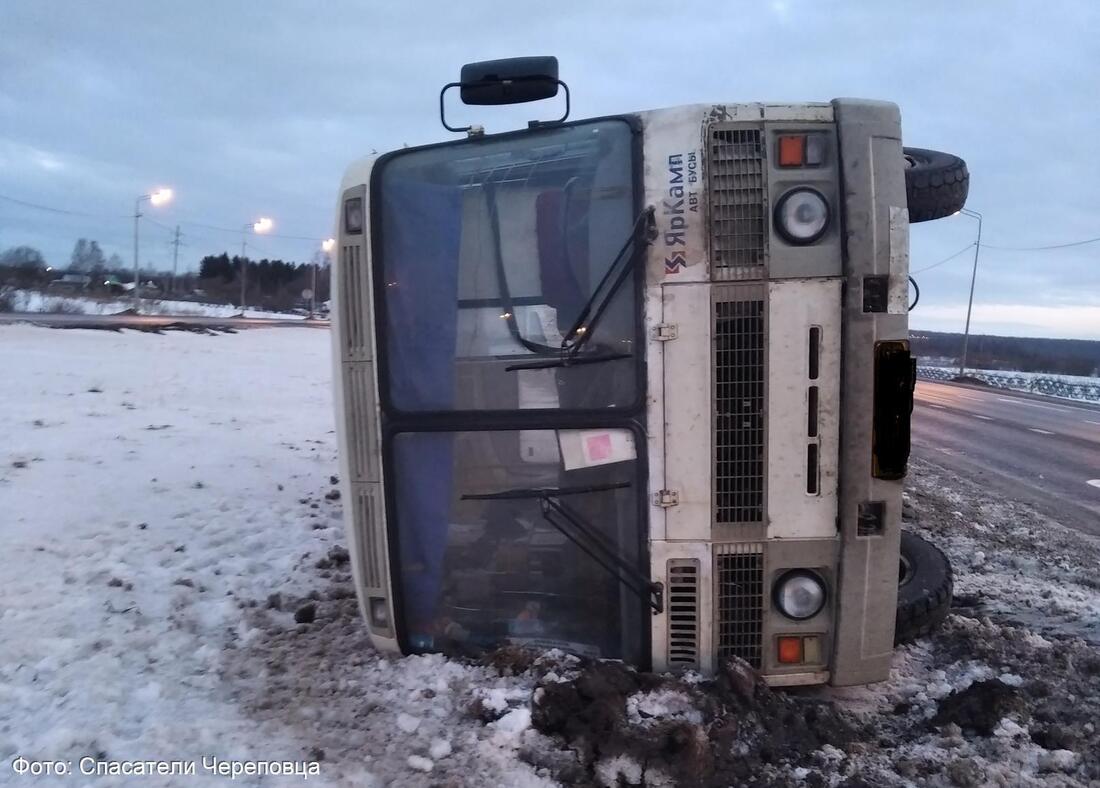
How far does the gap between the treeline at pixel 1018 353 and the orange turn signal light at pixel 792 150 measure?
59.5 metres

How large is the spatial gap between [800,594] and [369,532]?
1.74m

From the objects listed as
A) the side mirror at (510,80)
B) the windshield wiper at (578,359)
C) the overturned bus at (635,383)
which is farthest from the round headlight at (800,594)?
the side mirror at (510,80)

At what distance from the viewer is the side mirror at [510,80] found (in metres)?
3.47

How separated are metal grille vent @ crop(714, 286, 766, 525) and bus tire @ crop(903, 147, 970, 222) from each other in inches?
71.6

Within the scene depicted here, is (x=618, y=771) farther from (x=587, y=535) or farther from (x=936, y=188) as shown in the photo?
(x=936, y=188)

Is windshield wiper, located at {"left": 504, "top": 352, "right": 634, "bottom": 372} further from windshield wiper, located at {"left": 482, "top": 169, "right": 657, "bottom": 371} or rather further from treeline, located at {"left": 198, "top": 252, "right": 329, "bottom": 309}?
treeline, located at {"left": 198, "top": 252, "right": 329, "bottom": 309}

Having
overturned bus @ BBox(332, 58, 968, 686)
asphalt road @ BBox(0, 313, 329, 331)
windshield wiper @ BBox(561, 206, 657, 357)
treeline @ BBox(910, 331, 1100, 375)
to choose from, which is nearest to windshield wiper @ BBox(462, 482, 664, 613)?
overturned bus @ BBox(332, 58, 968, 686)

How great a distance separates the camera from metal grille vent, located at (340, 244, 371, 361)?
342 cm

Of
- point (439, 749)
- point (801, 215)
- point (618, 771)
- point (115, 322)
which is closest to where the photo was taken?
point (618, 771)

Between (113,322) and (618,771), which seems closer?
(618,771)

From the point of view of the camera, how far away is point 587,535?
3.28m

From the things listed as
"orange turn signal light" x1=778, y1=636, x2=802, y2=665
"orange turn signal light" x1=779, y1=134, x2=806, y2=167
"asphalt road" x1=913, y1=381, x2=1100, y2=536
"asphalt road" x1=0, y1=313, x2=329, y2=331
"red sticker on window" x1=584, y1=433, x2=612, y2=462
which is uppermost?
"orange turn signal light" x1=779, y1=134, x2=806, y2=167

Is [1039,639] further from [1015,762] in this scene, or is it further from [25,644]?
[25,644]

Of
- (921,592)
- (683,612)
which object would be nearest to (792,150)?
(683,612)
